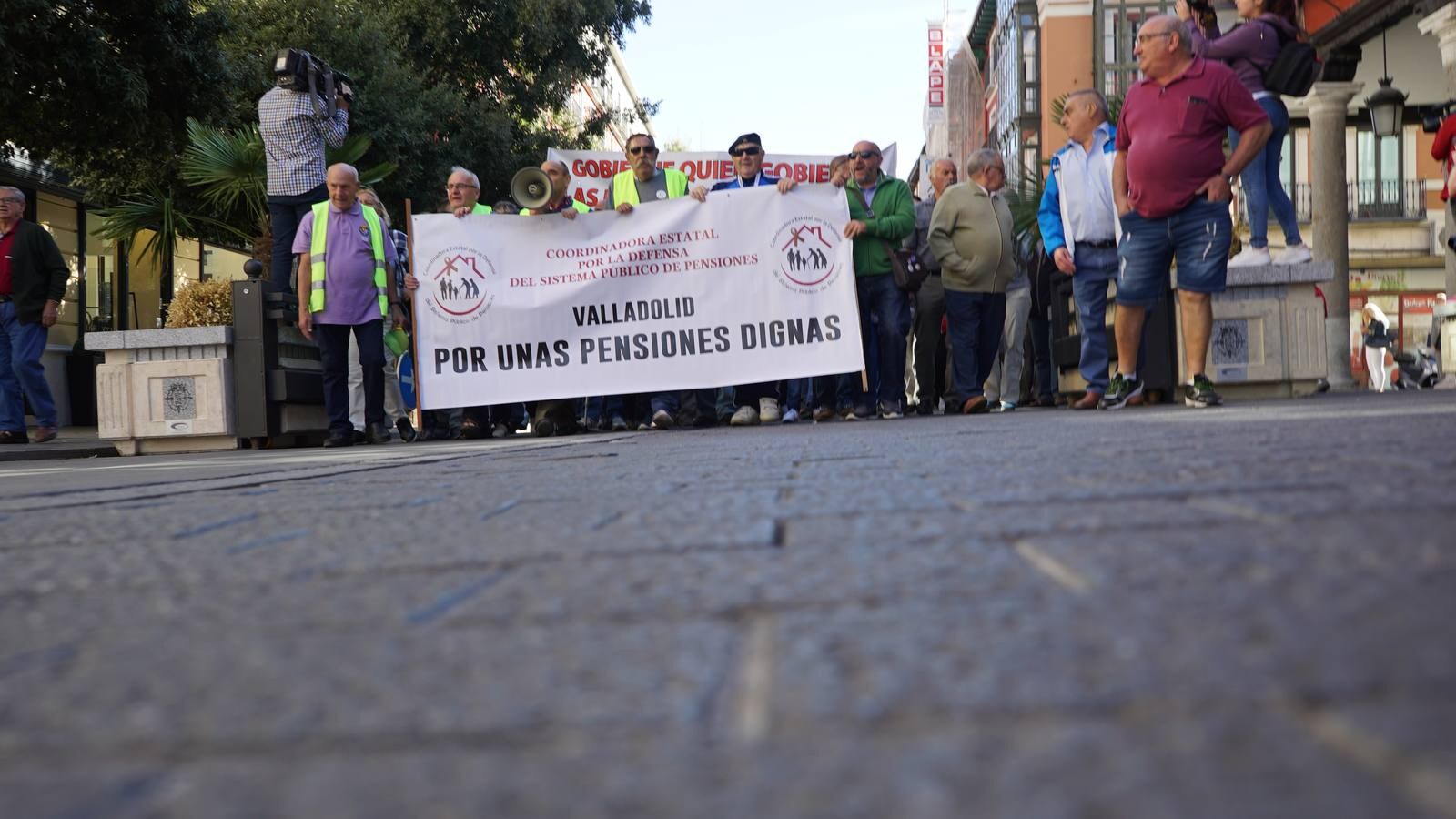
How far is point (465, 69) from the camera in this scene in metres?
24.4

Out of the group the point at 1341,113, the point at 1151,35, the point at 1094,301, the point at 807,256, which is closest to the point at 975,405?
the point at 1094,301

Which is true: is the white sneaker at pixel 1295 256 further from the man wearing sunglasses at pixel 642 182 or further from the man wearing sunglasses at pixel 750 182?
the man wearing sunglasses at pixel 642 182

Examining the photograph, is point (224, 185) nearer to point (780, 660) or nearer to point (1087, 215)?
point (1087, 215)

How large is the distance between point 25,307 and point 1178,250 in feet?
26.0

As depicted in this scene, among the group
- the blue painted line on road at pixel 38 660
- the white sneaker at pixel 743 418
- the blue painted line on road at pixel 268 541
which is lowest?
the blue painted line on road at pixel 38 660

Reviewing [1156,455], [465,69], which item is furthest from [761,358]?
[465,69]

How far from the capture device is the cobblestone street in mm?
773

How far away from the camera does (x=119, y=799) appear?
0.83m

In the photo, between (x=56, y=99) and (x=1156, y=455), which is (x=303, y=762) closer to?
(x=1156, y=455)

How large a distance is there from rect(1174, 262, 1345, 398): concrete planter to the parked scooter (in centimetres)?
932

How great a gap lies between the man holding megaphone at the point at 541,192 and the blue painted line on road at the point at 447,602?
315 inches

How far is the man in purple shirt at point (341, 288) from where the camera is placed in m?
9.04

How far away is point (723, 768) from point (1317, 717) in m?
0.34

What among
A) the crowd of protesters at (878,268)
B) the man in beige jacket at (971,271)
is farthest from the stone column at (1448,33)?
the man in beige jacket at (971,271)
